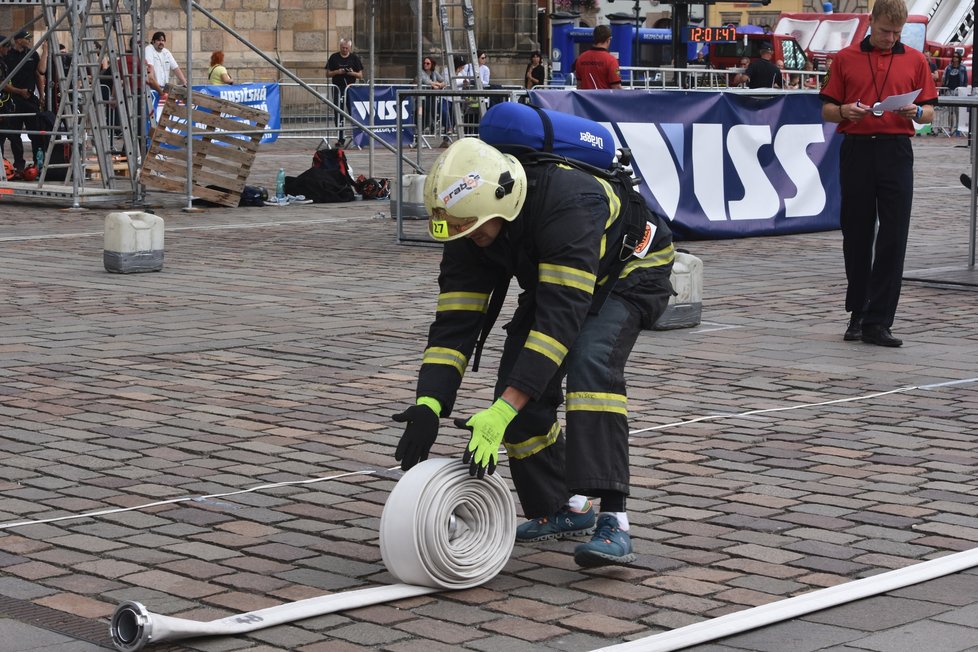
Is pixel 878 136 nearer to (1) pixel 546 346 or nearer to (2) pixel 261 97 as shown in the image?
(1) pixel 546 346

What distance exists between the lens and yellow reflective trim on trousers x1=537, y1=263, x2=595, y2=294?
4539 mm

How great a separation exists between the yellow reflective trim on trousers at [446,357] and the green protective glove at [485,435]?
28 centimetres

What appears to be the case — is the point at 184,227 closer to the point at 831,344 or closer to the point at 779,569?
the point at 831,344

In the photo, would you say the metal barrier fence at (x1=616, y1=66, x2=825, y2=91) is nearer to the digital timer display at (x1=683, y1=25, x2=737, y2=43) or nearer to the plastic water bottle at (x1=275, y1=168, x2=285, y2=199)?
the plastic water bottle at (x1=275, y1=168, x2=285, y2=199)

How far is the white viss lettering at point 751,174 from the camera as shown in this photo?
48.6 ft

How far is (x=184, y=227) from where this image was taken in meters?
15.6

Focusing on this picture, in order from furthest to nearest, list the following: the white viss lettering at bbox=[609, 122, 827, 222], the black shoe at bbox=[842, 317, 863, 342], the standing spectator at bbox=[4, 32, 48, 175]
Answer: the standing spectator at bbox=[4, 32, 48, 175], the white viss lettering at bbox=[609, 122, 827, 222], the black shoe at bbox=[842, 317, 863, 342]

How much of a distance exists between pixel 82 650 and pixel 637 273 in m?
1.97

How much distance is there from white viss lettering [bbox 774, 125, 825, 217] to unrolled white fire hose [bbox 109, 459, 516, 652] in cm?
1105

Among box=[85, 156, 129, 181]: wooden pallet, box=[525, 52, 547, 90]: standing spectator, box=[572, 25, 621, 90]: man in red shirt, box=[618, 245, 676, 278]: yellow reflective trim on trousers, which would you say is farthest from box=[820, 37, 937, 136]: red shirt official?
box=[525, 52, 547, 90]: standing spectator

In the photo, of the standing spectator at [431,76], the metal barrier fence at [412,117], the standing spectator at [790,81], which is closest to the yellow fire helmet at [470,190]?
the metal barrier fence at [412,117]

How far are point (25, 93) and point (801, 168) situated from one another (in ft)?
33.3

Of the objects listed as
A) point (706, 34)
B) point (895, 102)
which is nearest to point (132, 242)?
point (895, 102)

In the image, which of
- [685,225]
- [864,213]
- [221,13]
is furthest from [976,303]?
[221,13]
